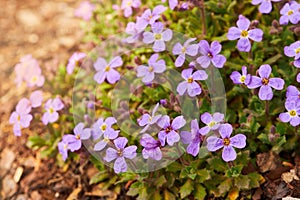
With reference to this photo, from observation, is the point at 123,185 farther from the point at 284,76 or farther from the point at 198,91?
the point at 284,76

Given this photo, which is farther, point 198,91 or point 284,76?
point 284,76

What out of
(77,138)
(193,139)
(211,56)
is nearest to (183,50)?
(211,56)

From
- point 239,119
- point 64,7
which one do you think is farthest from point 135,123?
point 64,7

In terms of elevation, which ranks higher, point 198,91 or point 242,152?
point 198,91

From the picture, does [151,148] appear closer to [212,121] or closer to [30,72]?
[212,121]

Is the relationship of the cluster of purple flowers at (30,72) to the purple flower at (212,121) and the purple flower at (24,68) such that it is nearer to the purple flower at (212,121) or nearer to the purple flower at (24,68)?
the purple flower at (24,68)
